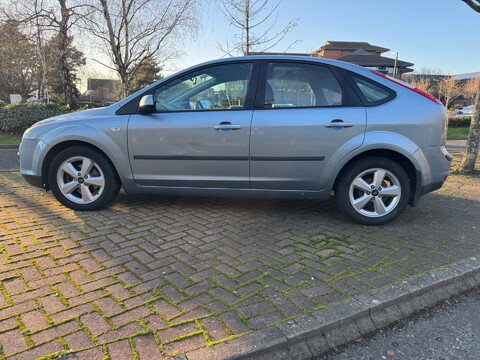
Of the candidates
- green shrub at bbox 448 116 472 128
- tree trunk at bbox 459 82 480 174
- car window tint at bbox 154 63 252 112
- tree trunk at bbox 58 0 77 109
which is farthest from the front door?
green shrub at bbox 448 116 472 128

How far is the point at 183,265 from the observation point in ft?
9.40

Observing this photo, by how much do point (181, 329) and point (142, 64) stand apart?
42.9 feet

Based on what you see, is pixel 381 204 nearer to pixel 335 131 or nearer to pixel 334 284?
pixel 335 131

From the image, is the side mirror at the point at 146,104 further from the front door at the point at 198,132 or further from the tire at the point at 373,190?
the tire at the point at 373,190

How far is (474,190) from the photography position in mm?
5379

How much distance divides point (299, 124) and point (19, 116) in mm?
10767

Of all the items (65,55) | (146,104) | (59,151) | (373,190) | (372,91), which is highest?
(65,55)

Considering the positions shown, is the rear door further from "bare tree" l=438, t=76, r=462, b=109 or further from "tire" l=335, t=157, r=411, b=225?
"bare tree" l=438, t=76, r=462, b=109

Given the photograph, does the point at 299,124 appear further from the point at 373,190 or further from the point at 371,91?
the point at 373,190

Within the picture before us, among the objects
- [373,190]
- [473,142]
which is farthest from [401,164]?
[473,142]

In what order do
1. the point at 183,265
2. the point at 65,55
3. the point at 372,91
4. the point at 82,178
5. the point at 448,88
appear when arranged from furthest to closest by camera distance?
1. the point at 448,88
2. the point at 65,55
3. the point at 82,178
4. the point at 372,91
5. the point at 183,265

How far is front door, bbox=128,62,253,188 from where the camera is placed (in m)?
3.72

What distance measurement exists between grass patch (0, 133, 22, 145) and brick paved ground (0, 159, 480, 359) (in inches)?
240

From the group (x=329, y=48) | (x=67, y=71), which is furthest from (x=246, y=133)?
(x=329, y=48)
